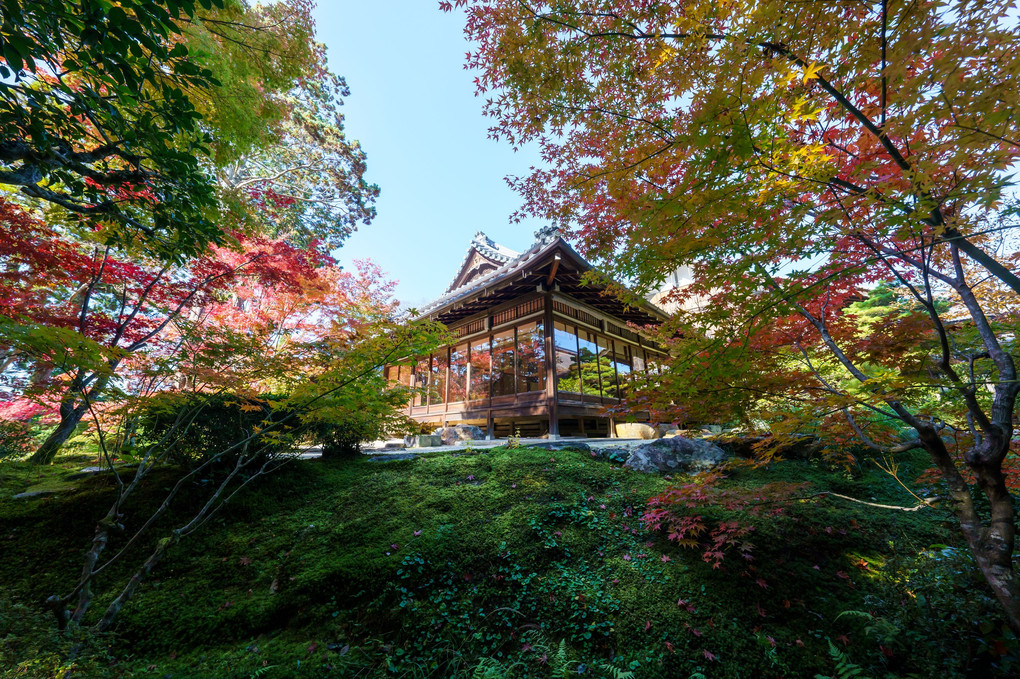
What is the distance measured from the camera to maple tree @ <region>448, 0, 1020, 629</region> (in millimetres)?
1821

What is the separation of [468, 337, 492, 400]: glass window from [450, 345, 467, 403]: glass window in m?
0.42

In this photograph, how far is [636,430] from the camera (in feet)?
31.3

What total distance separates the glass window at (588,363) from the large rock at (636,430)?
1162 mm

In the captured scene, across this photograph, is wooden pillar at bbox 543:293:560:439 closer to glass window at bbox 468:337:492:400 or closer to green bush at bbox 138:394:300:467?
glass window at bbox 468:337:492:400

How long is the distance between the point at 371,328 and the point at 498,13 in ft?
11.2

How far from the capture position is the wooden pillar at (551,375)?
873 centimetres

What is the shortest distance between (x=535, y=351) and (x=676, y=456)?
470 cm

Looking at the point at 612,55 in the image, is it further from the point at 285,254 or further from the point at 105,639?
the point at 285,254

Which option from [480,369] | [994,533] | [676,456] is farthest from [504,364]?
[994,533]

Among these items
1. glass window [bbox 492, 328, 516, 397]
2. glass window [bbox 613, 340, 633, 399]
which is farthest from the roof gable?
glass window [bbox 613, 340, 633, 399]

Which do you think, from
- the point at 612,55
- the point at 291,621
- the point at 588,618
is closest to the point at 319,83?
the point at 612,55

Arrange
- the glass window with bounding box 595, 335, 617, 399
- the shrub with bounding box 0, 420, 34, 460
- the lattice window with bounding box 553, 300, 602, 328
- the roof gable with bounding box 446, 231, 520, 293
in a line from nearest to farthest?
the shrub with bounding box 0, 420, 34, 460 → the lattice window with bounding box 553, 300, 602, 328 → the glass window with bounding box 595, 335, 617, 399 → the roof gable with bounding box 446, 231, 520, 293

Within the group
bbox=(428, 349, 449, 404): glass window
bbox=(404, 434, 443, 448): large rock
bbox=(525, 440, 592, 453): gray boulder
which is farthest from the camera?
bbox=(428, 349, 449, 404): glass window

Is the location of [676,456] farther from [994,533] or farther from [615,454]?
[994,533]
